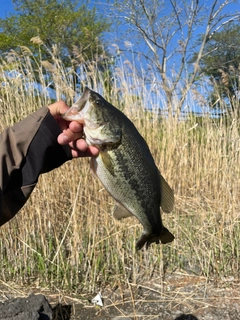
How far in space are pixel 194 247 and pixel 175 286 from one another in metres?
0.30

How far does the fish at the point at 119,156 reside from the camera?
1.24m

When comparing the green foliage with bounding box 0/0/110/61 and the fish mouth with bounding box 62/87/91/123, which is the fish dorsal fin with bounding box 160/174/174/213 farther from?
the green foliage with bounding box 0/0/110/61

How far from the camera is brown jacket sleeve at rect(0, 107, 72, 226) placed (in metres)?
1.31

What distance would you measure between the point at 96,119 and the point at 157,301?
1.70 meters

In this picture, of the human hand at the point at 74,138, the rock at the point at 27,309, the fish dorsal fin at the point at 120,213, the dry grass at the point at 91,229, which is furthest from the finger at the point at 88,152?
the dry grass at the point at 91,229

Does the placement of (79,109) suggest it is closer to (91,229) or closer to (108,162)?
(108,162)

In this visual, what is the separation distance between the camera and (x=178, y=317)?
2.42m

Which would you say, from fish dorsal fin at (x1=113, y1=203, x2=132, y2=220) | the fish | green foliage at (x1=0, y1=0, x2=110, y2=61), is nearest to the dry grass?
fish dorsal fin at (x1=113, y1=203, x2=132, y2=220)

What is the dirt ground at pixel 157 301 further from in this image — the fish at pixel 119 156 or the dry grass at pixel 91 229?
the fish at pixel 119 156

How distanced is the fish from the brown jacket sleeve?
128 mm

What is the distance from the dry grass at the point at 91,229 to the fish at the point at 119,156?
1.37m

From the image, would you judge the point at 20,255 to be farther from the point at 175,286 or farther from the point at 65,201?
the point at 175,286

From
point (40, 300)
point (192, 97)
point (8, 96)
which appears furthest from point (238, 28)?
point (40, 300)

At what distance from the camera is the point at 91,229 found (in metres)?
2.84
